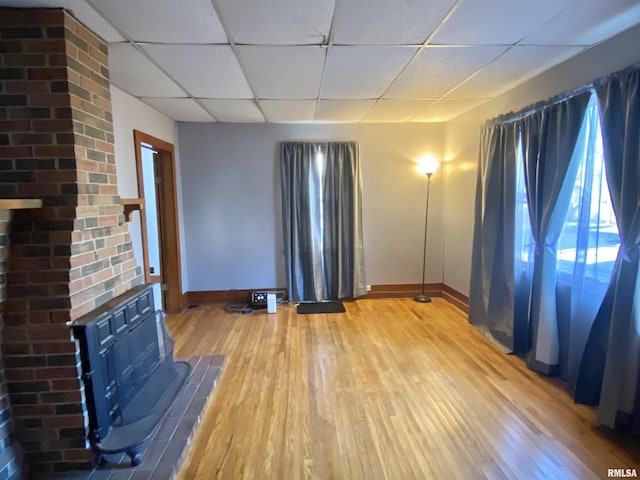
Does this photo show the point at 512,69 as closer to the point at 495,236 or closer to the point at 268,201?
the point at 495,236

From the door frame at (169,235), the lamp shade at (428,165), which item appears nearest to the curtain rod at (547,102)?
the lamp shade at (428,165)

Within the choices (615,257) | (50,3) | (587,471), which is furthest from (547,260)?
(50,3)

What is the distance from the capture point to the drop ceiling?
1.67 m

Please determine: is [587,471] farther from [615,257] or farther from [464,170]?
[464,170]

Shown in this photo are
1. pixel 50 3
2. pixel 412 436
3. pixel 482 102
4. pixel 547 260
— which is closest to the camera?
pixel 50 3

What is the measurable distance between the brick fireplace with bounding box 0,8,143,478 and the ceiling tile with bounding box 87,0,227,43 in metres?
0.24

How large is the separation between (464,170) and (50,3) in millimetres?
3866

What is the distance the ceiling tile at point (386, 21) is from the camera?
1.64 m

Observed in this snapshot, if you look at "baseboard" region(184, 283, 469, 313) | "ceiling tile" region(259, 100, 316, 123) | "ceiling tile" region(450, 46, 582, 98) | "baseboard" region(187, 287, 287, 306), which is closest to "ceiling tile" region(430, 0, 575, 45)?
"ceiling tile" region(450, 46, 582, 98)

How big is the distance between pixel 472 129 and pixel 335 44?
7.65ft

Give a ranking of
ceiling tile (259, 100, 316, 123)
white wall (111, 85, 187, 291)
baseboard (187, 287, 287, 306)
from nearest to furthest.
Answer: white wall (111, 85, 187, 291) < ceiling tile (259, 100, 316, 123) < baseboard (187, 287, 287, 306)

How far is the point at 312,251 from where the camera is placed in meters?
4.36

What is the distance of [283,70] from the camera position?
2.46 meters

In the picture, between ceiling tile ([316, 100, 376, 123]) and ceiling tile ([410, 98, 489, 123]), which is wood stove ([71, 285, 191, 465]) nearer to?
ceiling tile ([316, 100, 376, 123])
